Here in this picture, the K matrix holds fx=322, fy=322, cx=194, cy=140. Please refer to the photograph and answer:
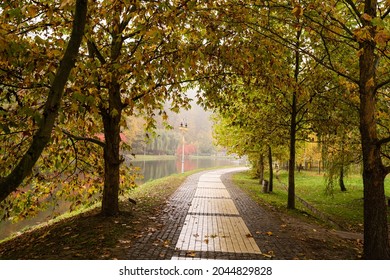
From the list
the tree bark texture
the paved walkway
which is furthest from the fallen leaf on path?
the tree bark texture

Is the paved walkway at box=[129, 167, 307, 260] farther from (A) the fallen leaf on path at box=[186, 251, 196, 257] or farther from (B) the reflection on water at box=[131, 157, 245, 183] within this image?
(B) the reflection on water at box=[131, 157, 245, 183]

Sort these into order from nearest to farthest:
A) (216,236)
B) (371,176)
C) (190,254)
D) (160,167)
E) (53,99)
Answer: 1. (53,99)
2. (371,176)
3. (190,254)
4. (216,236)
5. (160,167)

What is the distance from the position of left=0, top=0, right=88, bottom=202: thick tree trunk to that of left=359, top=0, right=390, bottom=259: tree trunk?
5.42m

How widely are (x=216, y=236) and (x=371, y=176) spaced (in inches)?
150

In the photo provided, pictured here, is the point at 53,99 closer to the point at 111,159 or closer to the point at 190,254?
the point at 190,254

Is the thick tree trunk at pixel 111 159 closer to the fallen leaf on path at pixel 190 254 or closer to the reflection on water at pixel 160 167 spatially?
the fallen leaf on path at pixel 190 254

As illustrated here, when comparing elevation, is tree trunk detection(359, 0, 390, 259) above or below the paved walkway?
above

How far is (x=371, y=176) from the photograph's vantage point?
6391 mm

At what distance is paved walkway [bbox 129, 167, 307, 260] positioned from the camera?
672 centimetres

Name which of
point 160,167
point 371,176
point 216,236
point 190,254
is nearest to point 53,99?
point 190,254

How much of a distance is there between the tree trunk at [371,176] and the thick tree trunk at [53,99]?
5.42 m

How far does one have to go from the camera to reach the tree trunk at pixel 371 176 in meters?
6.36

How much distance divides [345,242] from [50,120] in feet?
25.5
